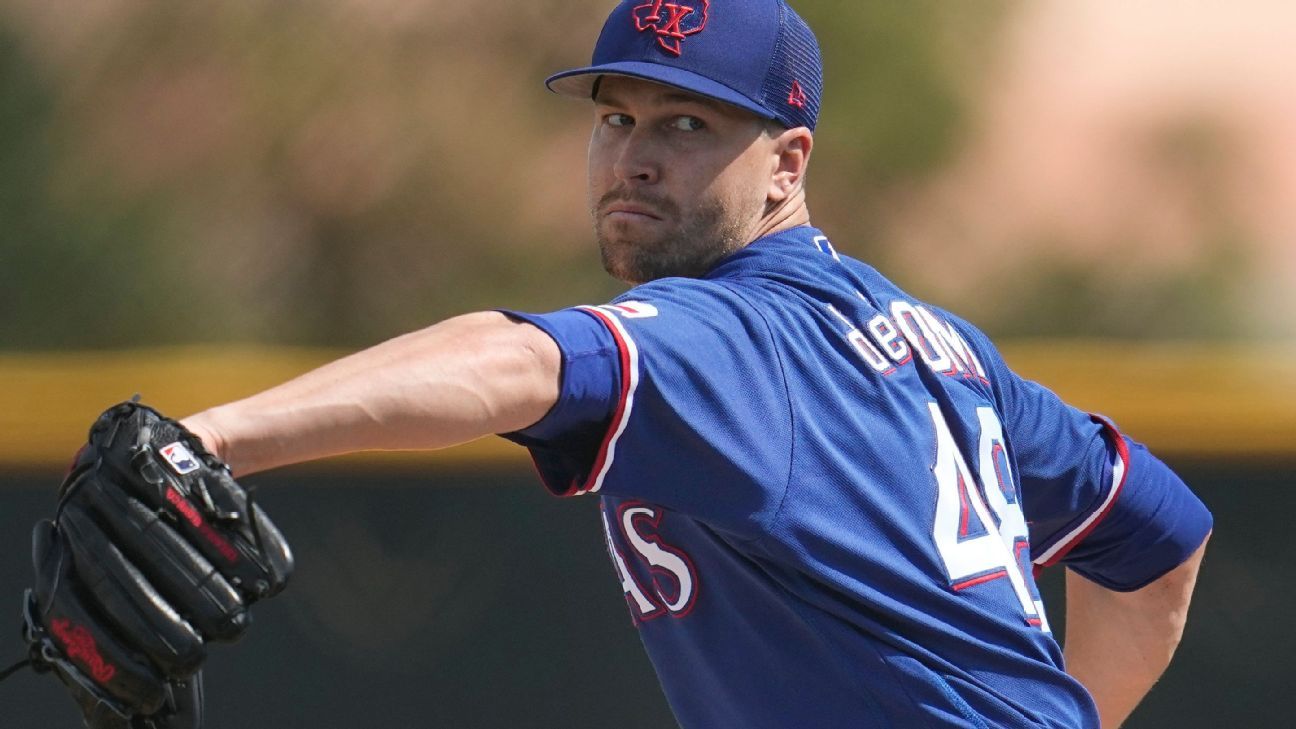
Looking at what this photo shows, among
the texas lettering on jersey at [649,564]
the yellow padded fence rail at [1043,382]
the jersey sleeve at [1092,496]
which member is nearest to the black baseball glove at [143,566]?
the texas lettering on jersey at [649,564]

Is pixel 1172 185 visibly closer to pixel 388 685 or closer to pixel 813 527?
pixel 388 685

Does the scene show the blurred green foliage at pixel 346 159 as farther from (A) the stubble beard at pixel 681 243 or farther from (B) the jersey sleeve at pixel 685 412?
(B) the jersey sleeve at pixel 685 412

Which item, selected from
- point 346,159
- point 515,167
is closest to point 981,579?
point 515,167

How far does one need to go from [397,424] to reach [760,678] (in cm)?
74

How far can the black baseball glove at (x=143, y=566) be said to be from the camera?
1.34 m

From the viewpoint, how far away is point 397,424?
142 centimetres

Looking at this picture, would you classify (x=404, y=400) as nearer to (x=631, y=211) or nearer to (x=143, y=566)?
(x=143, y=566)

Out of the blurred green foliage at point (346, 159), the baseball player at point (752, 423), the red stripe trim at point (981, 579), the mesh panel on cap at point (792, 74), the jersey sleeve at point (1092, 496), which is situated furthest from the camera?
the blurred green foliage at point (346, 159)

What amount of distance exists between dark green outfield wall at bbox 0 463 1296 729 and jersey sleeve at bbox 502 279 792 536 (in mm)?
2068

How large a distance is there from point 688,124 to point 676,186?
0.10 metres

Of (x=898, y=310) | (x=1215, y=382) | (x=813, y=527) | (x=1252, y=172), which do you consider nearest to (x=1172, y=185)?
(x=1252, y=172)

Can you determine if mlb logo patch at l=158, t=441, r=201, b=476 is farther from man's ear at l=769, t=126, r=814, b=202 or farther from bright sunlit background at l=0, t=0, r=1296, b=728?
bright sunlit background at l=0, t=0, r=1296, b=728

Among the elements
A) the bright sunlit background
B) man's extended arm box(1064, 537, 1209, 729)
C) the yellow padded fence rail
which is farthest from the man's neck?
the bright sunlit background

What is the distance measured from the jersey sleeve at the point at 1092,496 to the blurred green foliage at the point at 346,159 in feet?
7.46
